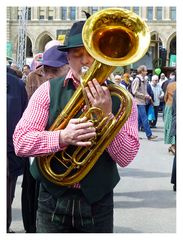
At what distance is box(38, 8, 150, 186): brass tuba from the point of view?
249cm

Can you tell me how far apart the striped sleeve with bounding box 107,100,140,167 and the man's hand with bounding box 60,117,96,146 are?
0.62 feet

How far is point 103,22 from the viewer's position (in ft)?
8.51

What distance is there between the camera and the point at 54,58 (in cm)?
402

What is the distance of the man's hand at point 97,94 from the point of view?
8.00 feet

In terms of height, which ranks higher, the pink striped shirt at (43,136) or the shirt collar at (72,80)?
the shirt collar at (72,80)

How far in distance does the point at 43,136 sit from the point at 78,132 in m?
0.20

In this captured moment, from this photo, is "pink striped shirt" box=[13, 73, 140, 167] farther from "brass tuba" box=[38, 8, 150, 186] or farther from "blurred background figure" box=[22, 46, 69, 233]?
"blurred background figure" box=[22, 46, 69, 233]

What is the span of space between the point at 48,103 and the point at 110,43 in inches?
15.6

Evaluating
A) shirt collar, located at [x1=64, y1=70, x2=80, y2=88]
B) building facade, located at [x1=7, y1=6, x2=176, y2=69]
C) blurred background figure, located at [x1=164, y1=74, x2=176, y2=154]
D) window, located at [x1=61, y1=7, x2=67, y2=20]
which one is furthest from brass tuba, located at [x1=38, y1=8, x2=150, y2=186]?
window, located at [x1=61, y1=7, x2=67, y2=20]

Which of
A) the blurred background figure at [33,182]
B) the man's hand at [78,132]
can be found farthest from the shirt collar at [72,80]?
the blurred background figure at [33,182]

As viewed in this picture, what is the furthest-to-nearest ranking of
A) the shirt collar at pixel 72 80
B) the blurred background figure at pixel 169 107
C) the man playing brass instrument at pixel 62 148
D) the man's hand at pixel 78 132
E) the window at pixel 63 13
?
1. the window at pixel 63 13
2. the blurred background figure at pixel 169 107
3. the shirt collar at pixel 72 80
4. the man playing brass instrument at pixel 62 148
5. the man's hand at pixel 78 132

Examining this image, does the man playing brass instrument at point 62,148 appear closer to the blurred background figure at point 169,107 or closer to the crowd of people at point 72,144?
the crowd of people at point 72,144
